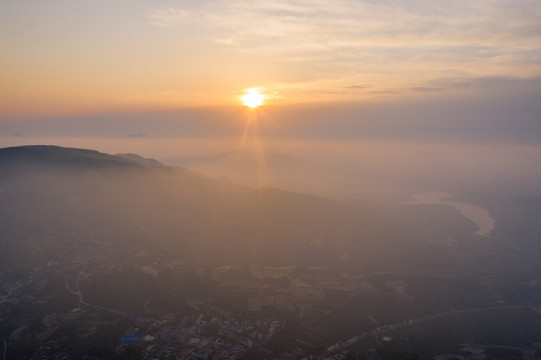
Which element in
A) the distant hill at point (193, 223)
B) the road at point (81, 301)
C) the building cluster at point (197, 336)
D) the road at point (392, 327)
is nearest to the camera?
the building cluster at point (197, 336)

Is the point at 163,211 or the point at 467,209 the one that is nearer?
the point at 163,211

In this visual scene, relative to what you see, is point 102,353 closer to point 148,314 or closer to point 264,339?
point 148,314

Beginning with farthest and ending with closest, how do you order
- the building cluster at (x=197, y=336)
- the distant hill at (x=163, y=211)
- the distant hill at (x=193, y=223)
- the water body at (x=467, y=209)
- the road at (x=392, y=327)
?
the water body at (x=467, y=209) < the distant hill at (x=163, y=211) < the distant hill at (x=193, y=223) < the road at (x=392, y=327) < the building cluster at (x=197, y=336)

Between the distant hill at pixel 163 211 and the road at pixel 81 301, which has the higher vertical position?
the distant hill at pixel 163 211

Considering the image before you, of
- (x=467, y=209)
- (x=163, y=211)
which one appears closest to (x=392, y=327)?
(x=163, y=211)

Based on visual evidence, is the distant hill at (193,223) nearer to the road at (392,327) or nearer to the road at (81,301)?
the road at (81,301)

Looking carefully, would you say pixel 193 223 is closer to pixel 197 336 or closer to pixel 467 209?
pixel 197 336

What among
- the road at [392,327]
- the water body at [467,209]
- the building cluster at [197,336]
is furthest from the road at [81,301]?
the water body at [467,209]

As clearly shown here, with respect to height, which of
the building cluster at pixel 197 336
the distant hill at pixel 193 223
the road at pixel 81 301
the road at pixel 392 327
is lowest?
the road at pixel 392 327

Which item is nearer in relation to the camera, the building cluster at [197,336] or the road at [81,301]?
the building cluster at [197,336]
